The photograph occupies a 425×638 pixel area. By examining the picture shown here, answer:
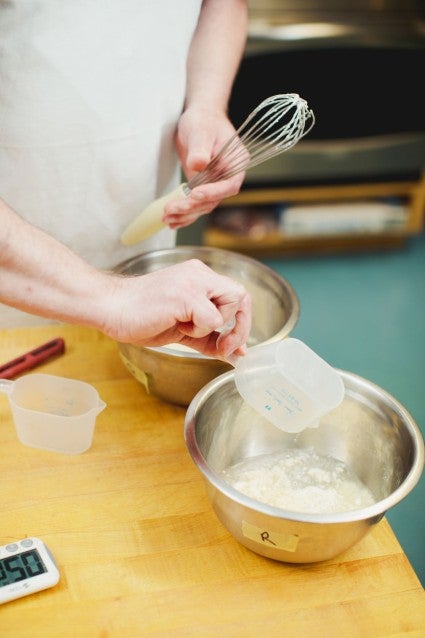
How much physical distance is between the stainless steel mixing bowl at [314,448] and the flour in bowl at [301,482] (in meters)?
0.02

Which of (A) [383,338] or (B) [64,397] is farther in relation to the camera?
(A) [383,338]

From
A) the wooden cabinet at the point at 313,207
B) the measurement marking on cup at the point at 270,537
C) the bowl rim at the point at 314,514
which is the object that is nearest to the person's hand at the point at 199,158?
the bowl rim at the point at 314,514

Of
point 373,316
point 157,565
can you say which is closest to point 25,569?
point 157,565

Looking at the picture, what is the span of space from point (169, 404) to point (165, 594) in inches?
12.8

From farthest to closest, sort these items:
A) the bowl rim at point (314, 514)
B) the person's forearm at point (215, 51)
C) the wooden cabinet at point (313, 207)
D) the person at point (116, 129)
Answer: the wooden cabinet at point (313, 207)
the person's forearm at point (215, 51)
the person at point (116, 129)
the bowl rim at point (314, 514)

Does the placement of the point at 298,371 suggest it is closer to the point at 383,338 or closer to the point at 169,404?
the point at 169,404

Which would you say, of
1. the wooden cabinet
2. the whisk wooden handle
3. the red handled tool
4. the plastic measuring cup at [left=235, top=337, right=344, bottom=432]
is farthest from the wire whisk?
the wooden cabinet

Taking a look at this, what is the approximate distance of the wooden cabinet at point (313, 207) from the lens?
273 centimetres

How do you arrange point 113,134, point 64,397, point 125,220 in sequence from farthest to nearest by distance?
point 125,220, point 113,134, point 64,397

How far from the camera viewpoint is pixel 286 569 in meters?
0.85

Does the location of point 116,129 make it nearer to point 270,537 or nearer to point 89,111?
point 89,111

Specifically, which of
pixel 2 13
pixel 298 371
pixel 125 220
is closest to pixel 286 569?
pixel 298 371

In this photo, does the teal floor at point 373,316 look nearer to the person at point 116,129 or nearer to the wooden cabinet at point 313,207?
the wooden cabinet at point 313,207

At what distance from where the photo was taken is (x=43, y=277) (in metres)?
0.84
